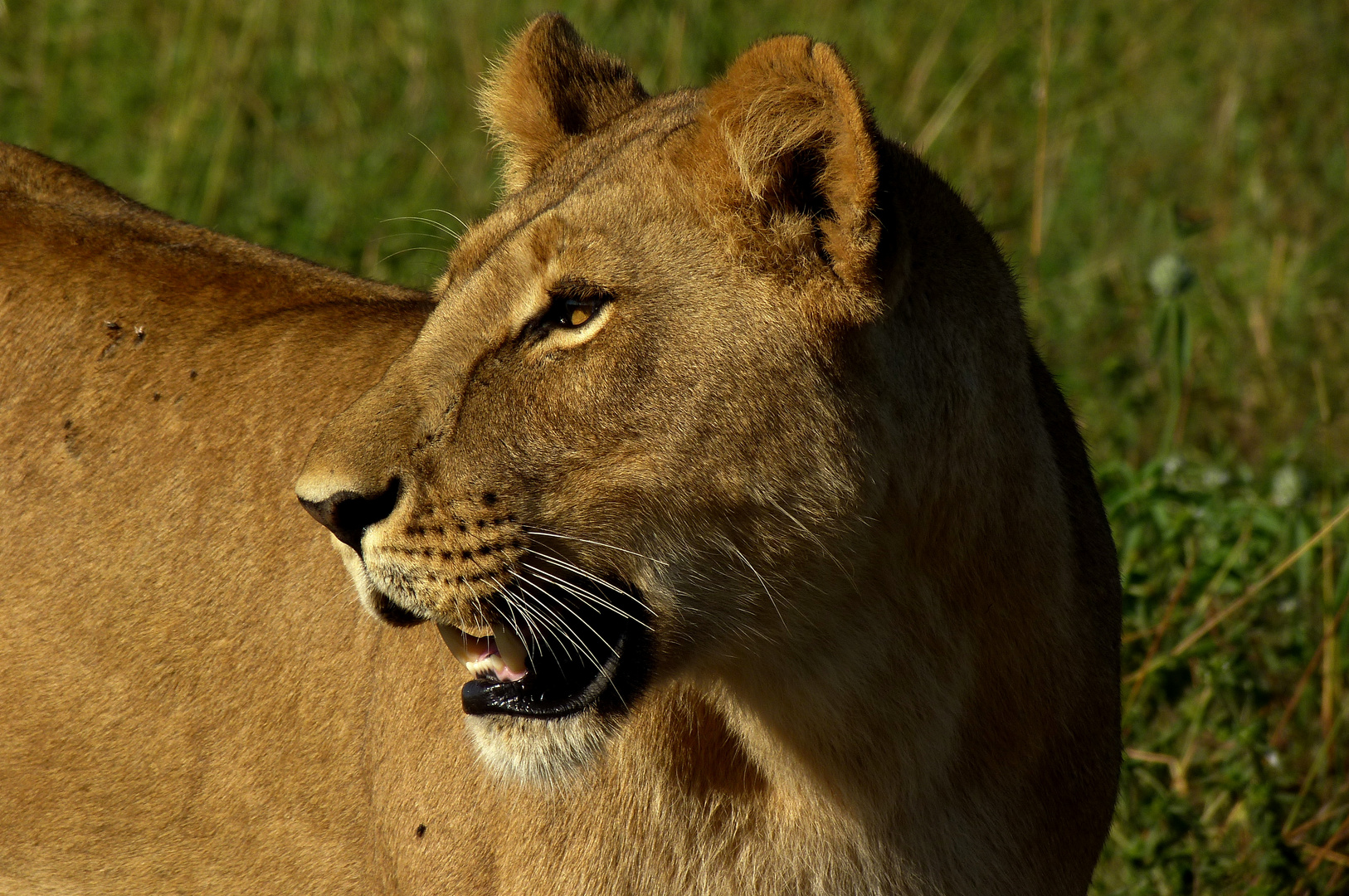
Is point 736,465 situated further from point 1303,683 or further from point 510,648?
point 1303,683

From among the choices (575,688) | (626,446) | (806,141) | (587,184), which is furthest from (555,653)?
(806,141)

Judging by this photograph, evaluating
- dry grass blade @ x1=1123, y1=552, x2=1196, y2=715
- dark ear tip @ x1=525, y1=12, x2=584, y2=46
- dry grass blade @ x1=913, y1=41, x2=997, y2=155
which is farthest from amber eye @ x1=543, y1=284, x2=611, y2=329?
dry grass blade @ x1=913, y1=41, x2=997, y2=155

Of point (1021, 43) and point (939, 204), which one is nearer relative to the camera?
point (939, 204)

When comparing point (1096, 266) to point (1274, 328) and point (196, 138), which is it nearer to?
point (1274, 328)

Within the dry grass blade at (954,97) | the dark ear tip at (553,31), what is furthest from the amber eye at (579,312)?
the dry grass blade at (954,97)

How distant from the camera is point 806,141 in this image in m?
2.24

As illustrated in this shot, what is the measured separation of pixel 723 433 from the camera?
2.23 metres

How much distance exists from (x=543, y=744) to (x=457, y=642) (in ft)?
0.75

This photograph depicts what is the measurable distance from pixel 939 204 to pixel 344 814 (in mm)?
1472

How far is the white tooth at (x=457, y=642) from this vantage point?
237 centimetres

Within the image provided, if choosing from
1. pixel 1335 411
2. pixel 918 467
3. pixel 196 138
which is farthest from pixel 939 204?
pixel 196 138

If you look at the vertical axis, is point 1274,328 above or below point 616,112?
below

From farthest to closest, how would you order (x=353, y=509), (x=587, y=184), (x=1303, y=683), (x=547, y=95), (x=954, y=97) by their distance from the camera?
(x=954, y=97) → (x=1303, y=683) → (x=547, y=95) → (x=587, y=184) → (x=353, y=509)

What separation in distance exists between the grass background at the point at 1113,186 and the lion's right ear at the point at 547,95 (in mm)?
1238
